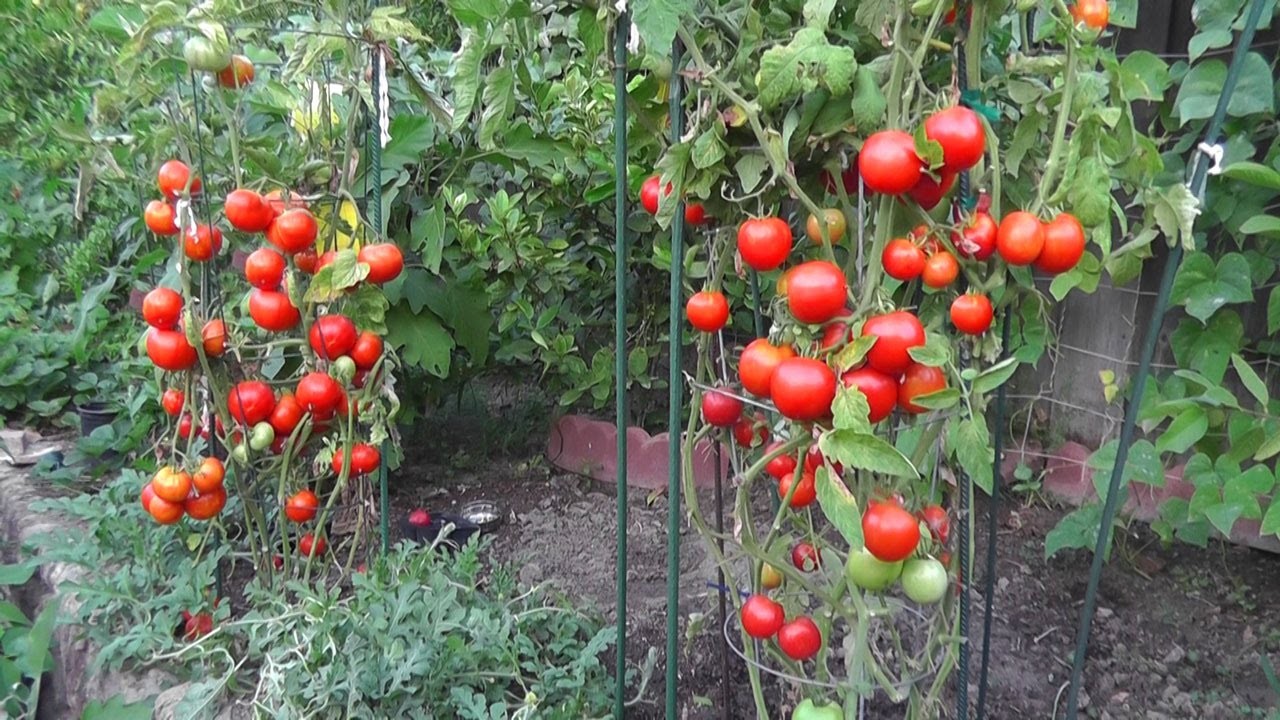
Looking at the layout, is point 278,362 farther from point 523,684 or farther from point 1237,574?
point 1237,574

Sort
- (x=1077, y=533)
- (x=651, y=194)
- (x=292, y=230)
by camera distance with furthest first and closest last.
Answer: (x=1077, y=533) → (x=292, y=230) → (x=651, y=194)

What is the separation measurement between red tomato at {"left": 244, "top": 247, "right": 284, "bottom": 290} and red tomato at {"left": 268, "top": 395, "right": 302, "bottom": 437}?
0.71 ft

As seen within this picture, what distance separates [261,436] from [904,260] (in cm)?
118

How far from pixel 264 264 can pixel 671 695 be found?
95 centimetres

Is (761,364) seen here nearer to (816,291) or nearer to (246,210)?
(816,291)

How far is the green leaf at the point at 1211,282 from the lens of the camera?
1.58m

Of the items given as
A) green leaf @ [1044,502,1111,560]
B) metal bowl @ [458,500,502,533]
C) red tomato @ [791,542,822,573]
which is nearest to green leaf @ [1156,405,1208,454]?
green leaf @ [1044,502,1111,560]

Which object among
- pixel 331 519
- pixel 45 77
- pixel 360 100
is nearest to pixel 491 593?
pixel 331 519

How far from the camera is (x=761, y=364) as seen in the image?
0.89m

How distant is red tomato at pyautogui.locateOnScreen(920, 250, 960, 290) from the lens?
2.78 ft

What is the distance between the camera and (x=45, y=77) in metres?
3.65

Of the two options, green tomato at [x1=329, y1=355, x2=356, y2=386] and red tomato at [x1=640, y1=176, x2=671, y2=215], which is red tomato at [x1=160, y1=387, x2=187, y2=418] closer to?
green tomato at [x1=329, y1=355, x2=356, y2=386]

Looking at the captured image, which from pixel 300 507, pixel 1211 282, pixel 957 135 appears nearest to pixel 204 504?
pixel 300 507

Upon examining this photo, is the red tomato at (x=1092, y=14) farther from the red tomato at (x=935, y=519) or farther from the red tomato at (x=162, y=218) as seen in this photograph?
the red tomato at (x=162, y=218)
